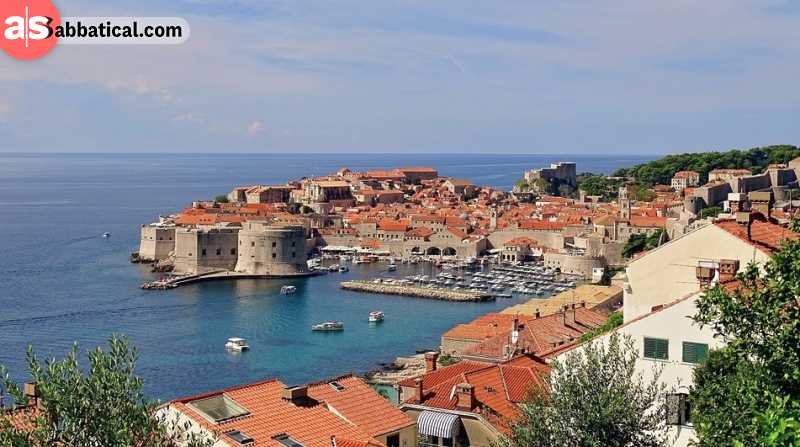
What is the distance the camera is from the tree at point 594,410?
4969mm

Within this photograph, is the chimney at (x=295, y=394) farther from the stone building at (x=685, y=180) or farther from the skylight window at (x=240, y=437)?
the stone building at (x=685, y=180)

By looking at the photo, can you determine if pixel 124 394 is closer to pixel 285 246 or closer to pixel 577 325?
pixel 577 325

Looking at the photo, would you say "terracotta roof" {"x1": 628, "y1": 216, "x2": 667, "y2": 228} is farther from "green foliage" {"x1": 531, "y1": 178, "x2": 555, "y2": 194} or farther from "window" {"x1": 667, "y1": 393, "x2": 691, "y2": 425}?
"window" {"x1": 667, "y1": 393, "x2": 691, "y2": 425}

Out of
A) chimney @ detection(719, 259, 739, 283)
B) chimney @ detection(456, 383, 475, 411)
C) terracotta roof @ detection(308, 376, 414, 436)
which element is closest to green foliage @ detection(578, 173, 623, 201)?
chimney @ detection(456, 383, 475, 411)

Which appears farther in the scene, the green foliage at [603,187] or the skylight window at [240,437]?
the green foliage at [603,187]

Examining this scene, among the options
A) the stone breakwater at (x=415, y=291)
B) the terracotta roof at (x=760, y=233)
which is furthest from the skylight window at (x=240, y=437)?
the stone breakwater at (x=415, y=291)

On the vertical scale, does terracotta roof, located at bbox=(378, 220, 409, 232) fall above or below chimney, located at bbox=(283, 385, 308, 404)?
below

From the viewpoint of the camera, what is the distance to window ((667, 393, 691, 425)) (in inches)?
221

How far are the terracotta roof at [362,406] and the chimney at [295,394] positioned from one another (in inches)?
6.9

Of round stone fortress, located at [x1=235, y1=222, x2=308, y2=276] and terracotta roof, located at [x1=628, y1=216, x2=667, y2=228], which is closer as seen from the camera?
round stone fortress, located at [x1=235, y1=222, x2=308, y2=276]

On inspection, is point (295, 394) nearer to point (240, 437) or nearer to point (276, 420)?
point (276, 420)

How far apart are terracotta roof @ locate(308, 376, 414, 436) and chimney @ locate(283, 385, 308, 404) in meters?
0.18

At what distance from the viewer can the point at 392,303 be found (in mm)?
29969

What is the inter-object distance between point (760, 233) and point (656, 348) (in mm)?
→ 1955
